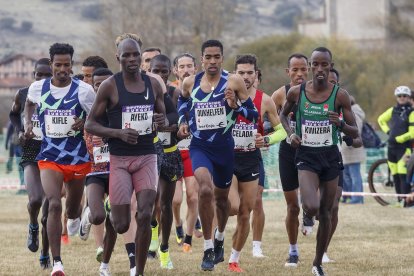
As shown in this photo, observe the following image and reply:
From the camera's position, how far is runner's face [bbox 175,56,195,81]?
17.1 m

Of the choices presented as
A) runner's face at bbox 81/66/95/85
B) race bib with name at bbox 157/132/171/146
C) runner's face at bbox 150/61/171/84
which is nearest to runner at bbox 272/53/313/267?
race bib with name at bbox 157/132/171/146

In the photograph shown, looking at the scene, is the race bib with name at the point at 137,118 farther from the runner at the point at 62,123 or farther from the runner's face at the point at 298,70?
the runner's face at the point at 298,70

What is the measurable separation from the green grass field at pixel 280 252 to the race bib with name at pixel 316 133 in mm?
1427

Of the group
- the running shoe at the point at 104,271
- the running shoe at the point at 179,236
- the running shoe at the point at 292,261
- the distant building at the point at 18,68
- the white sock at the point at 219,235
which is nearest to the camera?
the running shoe at the point at 104,271

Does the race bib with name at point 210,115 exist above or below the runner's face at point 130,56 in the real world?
below

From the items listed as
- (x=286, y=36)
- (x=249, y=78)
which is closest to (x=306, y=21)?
(x=286, y=36)

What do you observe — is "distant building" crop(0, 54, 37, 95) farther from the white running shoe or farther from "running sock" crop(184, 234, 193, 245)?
the white running shoe

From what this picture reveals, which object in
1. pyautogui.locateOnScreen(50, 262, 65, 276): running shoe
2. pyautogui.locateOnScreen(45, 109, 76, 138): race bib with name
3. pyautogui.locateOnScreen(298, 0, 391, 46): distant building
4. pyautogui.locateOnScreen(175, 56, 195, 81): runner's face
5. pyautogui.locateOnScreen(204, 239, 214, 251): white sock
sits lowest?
pyautogui.locateOnScreen(50, 262, 65, 276): running shoe

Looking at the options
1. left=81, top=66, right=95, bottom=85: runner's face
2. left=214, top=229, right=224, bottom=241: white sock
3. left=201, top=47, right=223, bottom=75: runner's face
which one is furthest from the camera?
left=81, top=66, right=95, bottom=85: runner's face

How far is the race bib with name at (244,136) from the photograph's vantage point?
49.1 feet

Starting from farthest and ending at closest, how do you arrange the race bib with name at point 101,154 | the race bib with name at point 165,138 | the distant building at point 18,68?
the distant building at point 18,68, the race bib with name at point 165,138, the race bib with name at point 101,154

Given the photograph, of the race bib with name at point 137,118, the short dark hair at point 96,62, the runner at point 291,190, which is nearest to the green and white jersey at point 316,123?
the runner at point 291,190

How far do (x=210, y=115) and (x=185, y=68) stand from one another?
10.8 feet

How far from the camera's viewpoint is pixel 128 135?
479 inches
